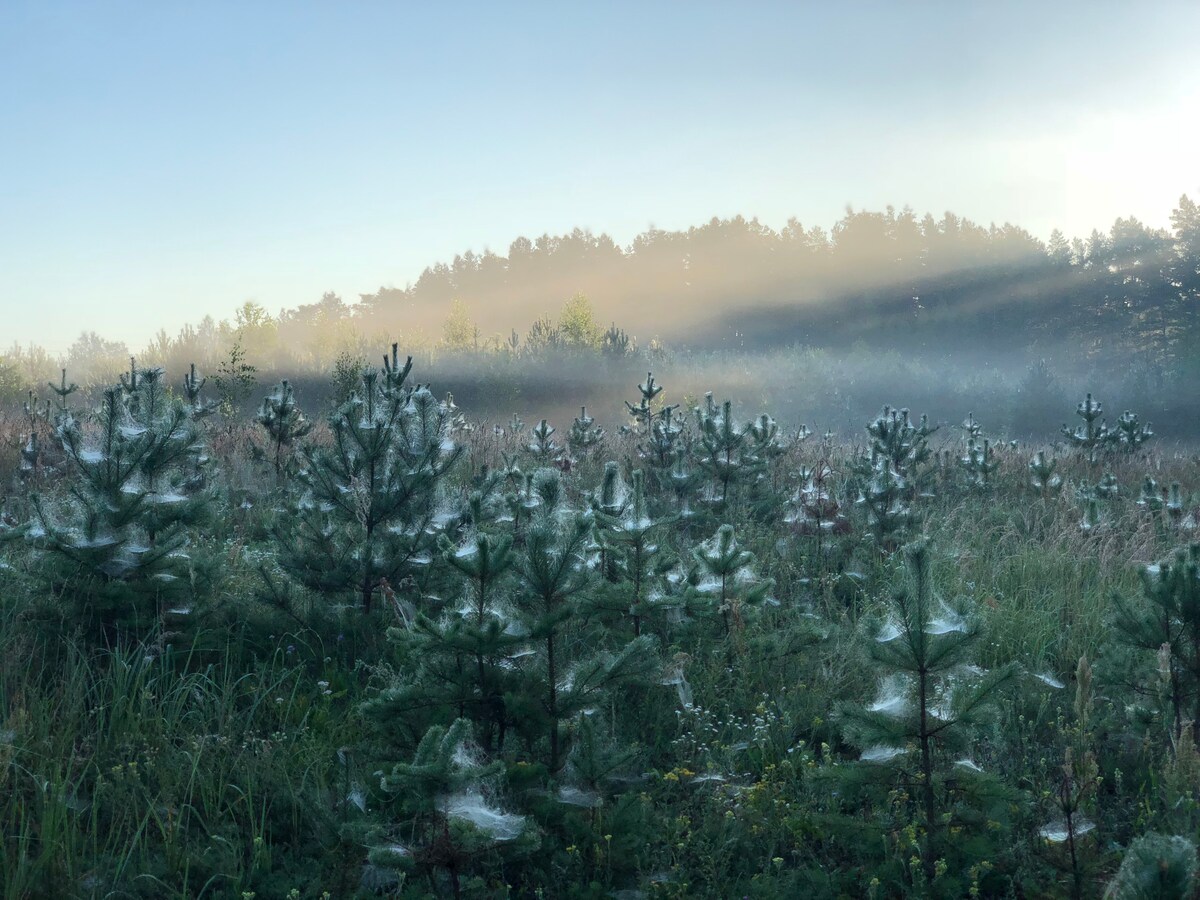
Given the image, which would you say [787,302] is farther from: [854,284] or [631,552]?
[631,552]

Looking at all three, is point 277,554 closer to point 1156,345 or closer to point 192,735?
point 192,735

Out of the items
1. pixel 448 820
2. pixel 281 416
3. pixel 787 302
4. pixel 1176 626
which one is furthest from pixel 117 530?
pixel 787 302

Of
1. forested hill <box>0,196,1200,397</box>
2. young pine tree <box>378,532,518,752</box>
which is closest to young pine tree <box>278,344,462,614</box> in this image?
young pine tree <box>378,532,518,752</box>

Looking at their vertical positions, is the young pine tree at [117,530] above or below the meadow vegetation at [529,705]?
above

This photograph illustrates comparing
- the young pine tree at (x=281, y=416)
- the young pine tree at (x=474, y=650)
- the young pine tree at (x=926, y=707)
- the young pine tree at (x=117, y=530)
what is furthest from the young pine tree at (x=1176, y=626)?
the young pine tree at (x=281, y=416)

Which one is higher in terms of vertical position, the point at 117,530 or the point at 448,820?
the point at 117,530

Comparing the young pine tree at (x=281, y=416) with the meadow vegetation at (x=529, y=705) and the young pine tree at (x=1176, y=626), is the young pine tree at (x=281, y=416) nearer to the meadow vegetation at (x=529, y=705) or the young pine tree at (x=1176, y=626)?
the meadow vegetation at (x=529, y=705)

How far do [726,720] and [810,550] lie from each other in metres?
3.28

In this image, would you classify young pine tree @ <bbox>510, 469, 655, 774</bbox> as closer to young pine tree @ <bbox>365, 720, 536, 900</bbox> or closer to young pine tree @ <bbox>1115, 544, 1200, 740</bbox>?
young pine tree @ <bbox>365, 720, 536, 900</bbox>

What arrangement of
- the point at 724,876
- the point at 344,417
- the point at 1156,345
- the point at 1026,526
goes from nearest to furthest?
1. the point at 724,876
2. the point at 344,417
3. the point at 1026,526
4. the point at 1156,345

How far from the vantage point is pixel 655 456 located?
966 centimetres

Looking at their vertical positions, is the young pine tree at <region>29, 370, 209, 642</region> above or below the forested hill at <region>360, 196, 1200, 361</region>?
below

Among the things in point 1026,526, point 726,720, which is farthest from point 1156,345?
point 726,720

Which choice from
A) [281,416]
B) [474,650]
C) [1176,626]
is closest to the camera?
[474,650]
